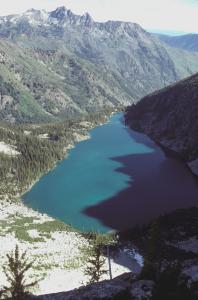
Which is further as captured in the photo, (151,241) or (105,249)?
(105,249)

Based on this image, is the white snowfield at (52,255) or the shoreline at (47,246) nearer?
the white snowfield at (52,255)

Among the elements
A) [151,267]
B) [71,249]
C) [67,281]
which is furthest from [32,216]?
[151,267]

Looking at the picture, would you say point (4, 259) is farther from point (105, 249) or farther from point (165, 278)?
point (165, 278)

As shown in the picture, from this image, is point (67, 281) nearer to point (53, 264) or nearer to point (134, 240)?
point (53, 264)

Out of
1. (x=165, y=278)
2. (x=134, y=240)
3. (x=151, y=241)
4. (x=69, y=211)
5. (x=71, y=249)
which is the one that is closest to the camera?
(x=165, y=278)

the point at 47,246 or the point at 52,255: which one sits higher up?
the point at 52,255

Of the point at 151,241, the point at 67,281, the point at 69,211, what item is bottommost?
the point at 69,211

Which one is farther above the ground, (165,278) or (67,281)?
(165,278)

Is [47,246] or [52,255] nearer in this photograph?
[52,255]

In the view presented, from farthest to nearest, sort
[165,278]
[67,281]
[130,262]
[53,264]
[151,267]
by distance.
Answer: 1. [130,262]
2. [53,264]
3. [67,281]
4. [151,267]
5. [165,278]

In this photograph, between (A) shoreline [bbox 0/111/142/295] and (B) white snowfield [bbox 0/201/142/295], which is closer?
(B) white snowfield [bbox 0/201/142/295]
